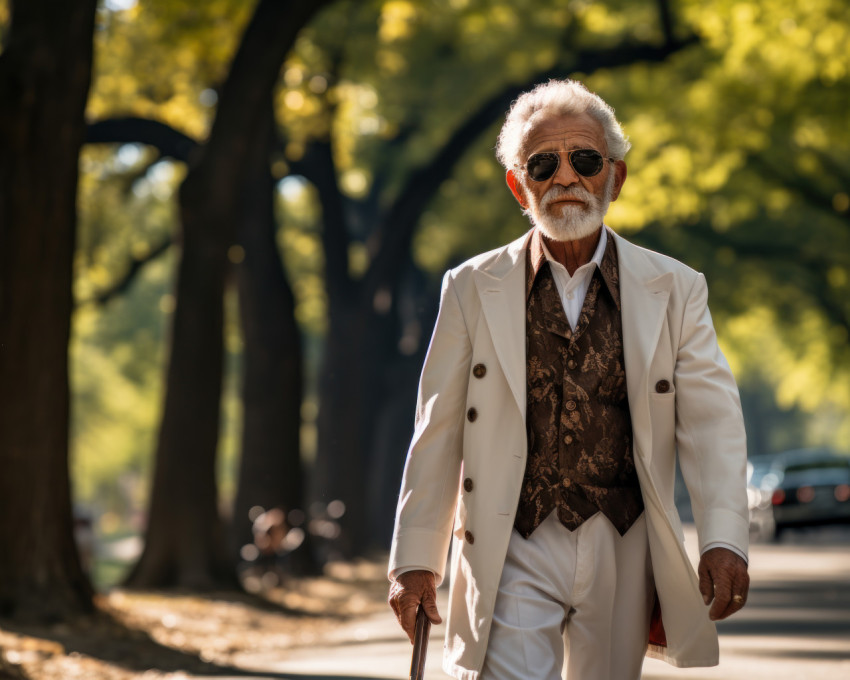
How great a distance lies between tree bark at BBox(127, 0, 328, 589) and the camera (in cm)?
1444

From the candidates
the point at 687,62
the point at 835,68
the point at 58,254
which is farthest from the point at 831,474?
the point at 58,254

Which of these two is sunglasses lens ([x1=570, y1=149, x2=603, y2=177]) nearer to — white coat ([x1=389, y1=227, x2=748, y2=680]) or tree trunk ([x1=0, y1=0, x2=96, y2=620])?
white coat ([x1=389, y1=227, x2=748, y2=680])

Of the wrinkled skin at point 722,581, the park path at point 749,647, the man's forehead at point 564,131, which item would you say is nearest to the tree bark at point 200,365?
the park path at point 749,647

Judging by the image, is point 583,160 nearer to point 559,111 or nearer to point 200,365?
point 559,111

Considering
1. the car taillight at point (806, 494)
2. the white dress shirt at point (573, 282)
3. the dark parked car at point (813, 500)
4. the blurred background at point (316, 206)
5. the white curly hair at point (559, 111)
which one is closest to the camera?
the white dress shirt at point (573, 282)

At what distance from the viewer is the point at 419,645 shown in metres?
4.33

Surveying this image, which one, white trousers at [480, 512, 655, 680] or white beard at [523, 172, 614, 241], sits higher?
white beard at [523, 172, 614, 241]

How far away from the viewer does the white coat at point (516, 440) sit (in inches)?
166

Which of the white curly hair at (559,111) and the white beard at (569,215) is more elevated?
the white curly hair at (559,111)

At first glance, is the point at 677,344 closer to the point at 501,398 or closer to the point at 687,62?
the point at 501,398

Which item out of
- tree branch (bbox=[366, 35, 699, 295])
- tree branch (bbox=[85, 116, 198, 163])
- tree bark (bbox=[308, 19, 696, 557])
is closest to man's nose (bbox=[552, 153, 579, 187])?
tree branch (bbox=[85, 116, 198, 163])

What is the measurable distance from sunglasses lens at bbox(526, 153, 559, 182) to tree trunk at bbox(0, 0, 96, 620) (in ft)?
22.2

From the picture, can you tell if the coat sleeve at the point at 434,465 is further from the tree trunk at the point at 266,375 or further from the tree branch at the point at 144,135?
the tree trunk at the point at 266,375

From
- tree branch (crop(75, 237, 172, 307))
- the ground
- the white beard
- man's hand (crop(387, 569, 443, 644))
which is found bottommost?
the ground
